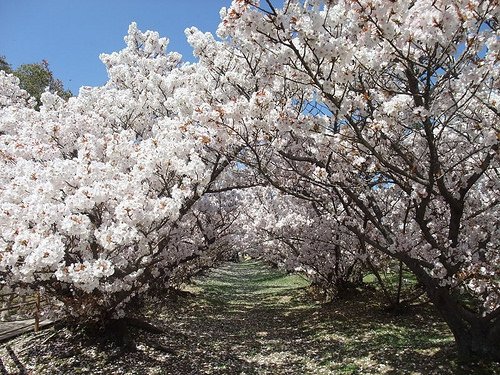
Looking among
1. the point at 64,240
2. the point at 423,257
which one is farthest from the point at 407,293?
the point at 64,240

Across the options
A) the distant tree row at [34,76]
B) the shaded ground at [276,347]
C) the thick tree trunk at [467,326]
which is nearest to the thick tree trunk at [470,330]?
the thick tree trunk at [467,326]

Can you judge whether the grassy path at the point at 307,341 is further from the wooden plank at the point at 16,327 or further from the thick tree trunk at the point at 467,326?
the wooden plank at the point at 16,327

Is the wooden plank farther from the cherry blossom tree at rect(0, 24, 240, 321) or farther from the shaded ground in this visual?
the cherry blossom tree at rect(0, 24, 240, 321)

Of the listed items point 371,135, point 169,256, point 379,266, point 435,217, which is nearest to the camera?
point 371,135

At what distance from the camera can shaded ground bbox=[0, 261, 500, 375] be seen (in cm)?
898

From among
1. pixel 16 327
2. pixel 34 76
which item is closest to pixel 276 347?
pixel 16 327

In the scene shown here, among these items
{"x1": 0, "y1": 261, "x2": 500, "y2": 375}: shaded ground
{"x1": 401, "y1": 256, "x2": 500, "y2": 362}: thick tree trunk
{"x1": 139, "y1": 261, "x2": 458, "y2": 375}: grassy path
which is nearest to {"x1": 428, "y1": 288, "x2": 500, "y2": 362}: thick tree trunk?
{"x1": 401, "y1": 256, "x2": 500, "y2": 362}: thick tree trunk

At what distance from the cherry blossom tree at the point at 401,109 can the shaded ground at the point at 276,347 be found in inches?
71.2

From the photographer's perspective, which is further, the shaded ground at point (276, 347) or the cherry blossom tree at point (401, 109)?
the shaded ground at point (276, 347)

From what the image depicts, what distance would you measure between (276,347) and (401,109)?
295 inches

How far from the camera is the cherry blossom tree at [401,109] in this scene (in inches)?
244

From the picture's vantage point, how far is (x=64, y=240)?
7.79m

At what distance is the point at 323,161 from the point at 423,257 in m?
3.02

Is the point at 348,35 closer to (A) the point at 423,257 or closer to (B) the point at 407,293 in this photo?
(A) the point at 423,257
